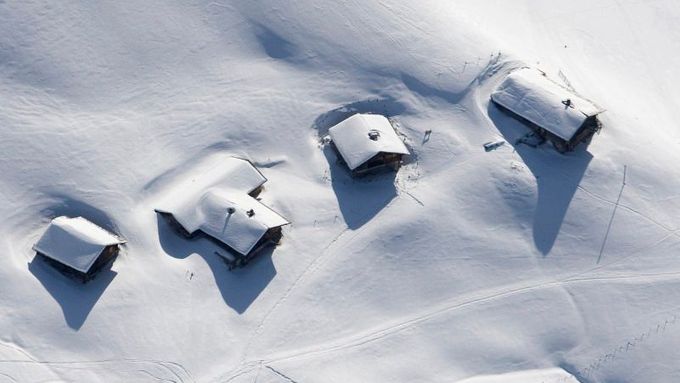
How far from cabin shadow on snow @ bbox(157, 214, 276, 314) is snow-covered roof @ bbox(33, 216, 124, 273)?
10.6 feet

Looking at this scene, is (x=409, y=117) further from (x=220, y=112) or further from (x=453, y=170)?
(x=220, y=112)

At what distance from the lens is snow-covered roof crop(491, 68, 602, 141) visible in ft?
174

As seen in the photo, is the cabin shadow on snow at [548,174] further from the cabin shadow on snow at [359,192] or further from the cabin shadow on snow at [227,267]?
the cabin shadow on snow at [227,267]

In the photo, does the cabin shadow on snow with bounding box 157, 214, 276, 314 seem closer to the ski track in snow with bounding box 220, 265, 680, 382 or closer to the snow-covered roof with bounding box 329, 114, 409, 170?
the ski track in snow with bounding box 220, 265, 680, 382

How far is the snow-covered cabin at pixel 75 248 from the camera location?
4694 cm

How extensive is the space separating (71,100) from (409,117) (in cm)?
2225

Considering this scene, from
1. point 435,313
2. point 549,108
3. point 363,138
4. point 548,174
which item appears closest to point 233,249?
point 363,138

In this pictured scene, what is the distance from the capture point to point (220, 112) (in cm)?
5509

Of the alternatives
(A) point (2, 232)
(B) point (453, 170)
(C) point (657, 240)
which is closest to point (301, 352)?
(B) point (453, 170)

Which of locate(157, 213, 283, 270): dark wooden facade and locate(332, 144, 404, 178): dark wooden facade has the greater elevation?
locate(332, 144, 404, 178): dark wooden facade

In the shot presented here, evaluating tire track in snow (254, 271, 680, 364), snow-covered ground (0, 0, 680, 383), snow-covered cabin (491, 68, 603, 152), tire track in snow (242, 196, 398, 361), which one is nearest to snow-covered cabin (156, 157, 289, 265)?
snow-covered ground (0, 0, 680, 383)

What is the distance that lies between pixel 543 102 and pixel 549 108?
64 cm

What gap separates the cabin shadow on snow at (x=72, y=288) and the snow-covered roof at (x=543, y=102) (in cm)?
2742

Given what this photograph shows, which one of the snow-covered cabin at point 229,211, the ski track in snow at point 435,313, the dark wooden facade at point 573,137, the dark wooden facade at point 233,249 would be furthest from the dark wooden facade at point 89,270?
the dark wooden facade at point 573,137
